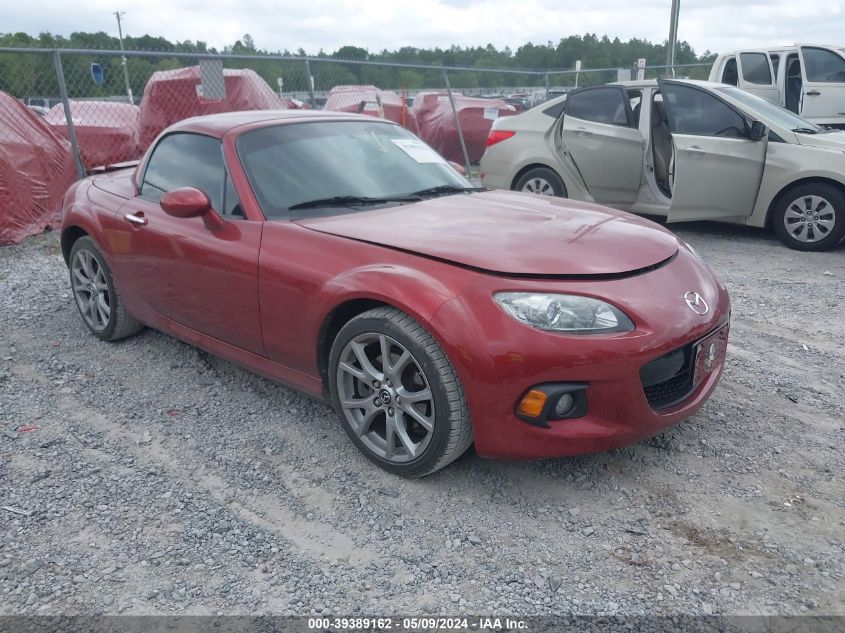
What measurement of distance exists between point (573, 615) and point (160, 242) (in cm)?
283

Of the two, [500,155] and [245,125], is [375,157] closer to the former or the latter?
[245,125]

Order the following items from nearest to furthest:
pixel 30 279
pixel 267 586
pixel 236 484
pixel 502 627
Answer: pixel 502 627 < pixel 267 586 < pixel 236 484 < pixel 30 279

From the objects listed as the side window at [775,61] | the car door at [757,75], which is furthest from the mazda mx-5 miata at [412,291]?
the side window at [775,61]

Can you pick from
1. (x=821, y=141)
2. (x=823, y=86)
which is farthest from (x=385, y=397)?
(x=823, y=86)

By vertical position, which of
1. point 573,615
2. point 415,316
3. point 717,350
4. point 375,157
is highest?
point 375,157

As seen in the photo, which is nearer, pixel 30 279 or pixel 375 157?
pixel 375 157

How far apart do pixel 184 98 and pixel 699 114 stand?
6.91 m

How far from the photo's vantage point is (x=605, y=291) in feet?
9.06

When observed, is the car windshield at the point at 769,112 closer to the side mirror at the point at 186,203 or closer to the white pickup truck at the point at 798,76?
the white pickup truck at the point at 798,76

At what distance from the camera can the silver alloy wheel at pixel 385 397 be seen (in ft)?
9.55

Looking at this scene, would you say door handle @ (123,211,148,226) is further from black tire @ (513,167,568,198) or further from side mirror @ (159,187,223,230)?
black tire @ (513,167,568,198)

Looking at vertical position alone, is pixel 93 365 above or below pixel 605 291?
below

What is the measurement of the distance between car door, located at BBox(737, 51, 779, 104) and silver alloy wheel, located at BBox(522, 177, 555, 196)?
196 inches

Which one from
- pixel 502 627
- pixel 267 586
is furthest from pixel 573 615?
pixel 267 586
